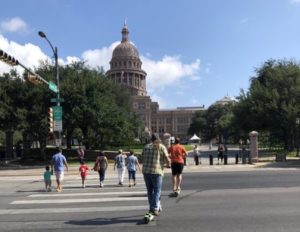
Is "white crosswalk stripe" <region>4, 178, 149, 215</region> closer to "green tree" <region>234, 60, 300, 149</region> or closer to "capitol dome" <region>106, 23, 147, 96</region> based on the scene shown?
"green tree" <region>234, 60, 300, 149</region>

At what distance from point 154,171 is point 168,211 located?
167 cm

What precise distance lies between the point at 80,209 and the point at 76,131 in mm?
34344

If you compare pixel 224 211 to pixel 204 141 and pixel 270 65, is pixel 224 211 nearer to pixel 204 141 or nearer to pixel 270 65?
pixel 270 65

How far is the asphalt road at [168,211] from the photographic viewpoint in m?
10.0

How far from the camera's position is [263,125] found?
57.0m

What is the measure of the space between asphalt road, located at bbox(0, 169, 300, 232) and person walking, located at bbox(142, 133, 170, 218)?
0.40 metres

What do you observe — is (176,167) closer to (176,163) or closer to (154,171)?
(176,163)

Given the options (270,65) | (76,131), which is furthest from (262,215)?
(270,65)

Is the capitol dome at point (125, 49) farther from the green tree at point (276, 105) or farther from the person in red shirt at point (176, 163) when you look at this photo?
the person in red shirt at point (176, 163)

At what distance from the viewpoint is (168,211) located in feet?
39.4

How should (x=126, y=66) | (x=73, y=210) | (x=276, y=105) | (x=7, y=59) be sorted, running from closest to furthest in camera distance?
1. (x=73, y=210)
2. (x=7, y=59)
3. (x=276, y=105)
4. (x=126, y=66)

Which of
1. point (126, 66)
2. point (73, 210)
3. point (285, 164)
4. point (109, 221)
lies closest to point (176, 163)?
point (73, 210)

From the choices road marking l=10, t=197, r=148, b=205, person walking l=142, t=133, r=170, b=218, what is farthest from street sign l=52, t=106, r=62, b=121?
person walking l=142, t=133, r=170, b=218

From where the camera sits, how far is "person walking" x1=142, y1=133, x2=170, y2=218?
1073 centimetres
